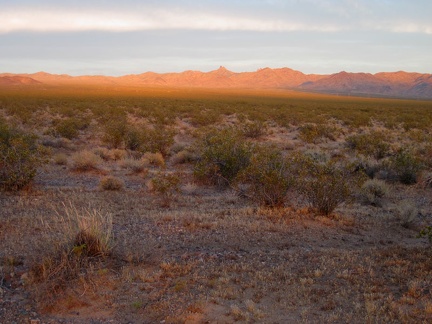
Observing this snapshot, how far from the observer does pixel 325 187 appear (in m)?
8.92

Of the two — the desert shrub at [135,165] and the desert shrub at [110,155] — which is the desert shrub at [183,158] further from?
the desert shrub at [110,155]

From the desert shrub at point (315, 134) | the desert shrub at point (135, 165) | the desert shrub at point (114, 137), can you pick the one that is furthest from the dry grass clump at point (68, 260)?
the desert shrub at point (315, 134)

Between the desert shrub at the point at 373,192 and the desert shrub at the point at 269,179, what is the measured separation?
256 centimetres

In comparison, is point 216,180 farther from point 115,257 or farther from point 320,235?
point 115,257

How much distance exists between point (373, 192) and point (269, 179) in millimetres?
3868

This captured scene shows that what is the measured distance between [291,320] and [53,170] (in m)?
11.3

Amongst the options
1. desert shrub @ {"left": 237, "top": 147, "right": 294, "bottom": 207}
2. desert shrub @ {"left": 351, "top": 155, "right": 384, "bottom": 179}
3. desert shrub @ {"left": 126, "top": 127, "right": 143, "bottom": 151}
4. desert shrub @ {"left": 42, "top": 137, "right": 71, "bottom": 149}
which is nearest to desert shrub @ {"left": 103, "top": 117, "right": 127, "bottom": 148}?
desert shrub @ {"left": 126, "top": 127, "right": 143, "bottom": 151}

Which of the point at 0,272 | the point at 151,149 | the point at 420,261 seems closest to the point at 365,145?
the point at 151,149

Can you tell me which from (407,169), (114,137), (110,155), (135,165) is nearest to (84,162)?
(135,165)

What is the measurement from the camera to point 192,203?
10406 mm

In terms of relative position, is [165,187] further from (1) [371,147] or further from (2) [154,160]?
(1) [371,147]

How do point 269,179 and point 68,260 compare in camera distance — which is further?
point 269,179

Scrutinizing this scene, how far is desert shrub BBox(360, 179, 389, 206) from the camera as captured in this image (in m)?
11.0

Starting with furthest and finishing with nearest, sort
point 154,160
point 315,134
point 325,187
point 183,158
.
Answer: point 315,134, point 183,158, point 154,160, point 325,187
